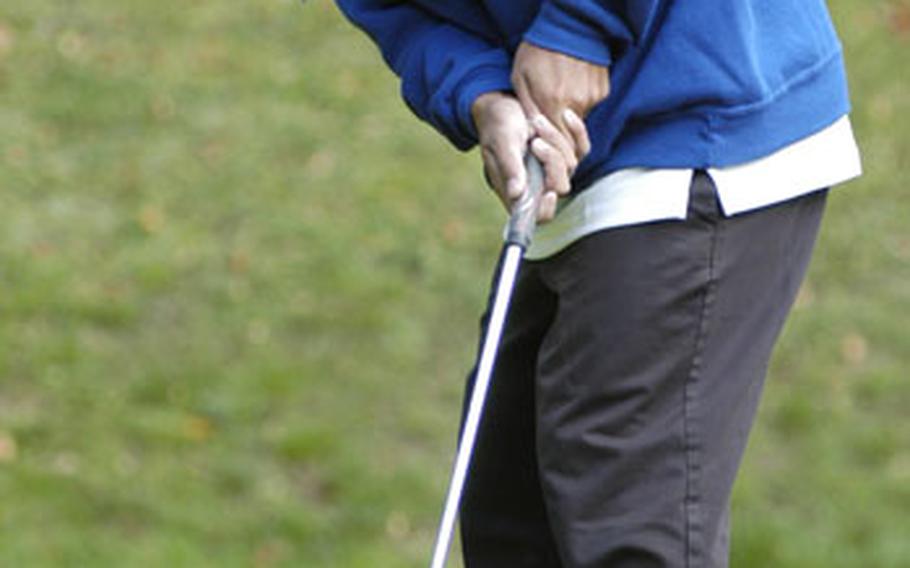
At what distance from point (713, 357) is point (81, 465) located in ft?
8.73

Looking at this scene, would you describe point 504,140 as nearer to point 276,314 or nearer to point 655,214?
point 655,214

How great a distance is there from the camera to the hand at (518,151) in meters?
Answer: 2.80

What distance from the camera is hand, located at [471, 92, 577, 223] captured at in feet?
9.19

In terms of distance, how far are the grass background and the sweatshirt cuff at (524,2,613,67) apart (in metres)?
2.23

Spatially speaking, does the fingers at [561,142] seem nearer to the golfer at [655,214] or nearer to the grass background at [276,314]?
the golfer at [655,214]

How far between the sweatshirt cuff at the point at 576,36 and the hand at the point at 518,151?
11 centimetres

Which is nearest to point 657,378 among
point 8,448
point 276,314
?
point 8,448

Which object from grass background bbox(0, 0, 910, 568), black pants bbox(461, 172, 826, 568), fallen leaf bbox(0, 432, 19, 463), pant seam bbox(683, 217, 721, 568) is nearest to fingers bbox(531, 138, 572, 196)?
black pants bbox(461, 172, 826, 568)

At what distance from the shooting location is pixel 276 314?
234 inches

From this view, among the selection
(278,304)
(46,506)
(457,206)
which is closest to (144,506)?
(46,506)

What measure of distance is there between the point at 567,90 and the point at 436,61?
33 cm

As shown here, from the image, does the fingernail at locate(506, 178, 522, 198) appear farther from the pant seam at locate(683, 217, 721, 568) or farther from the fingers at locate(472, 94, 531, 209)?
the pant seam at locate(683, 217, 721, 568)

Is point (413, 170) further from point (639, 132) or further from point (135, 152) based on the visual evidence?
point (639, 132)

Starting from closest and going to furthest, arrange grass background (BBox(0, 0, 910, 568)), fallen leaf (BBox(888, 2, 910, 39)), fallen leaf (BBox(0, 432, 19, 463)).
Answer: grass background (BBox(0, 0, 910, 568))
fallen leaf (BBox(0, 432, 19, 463))
fallen leaf (BBox(888, 2, 910, 39))
